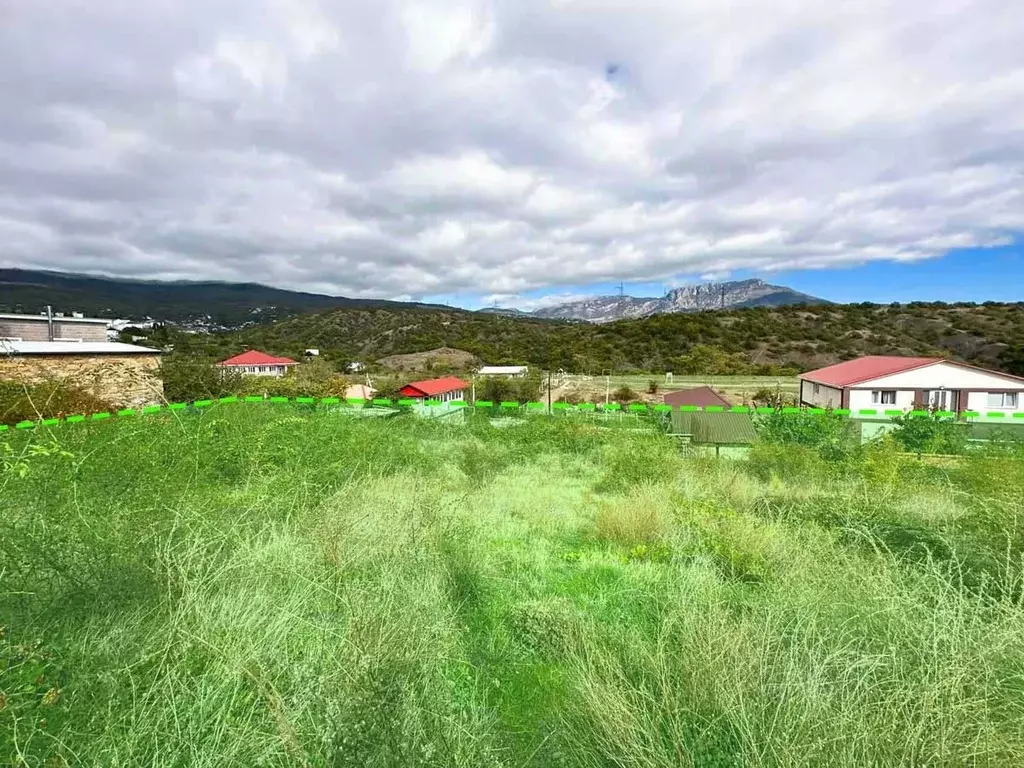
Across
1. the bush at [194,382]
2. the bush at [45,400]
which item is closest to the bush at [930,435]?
the bush at [45,400]

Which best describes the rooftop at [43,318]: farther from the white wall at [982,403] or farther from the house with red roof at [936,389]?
the white wall at [982,403]

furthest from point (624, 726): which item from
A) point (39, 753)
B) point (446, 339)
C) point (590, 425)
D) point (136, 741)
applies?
point (446, 339)

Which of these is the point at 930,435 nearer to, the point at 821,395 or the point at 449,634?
the point at 449,634

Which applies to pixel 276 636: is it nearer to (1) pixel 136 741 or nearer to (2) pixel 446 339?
(1) pixel 136 741

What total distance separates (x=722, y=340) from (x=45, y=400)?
1981 inches

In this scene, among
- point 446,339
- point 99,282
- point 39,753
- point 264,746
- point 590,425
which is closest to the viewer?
point 39,753

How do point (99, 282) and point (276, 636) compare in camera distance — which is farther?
point (99, 282)

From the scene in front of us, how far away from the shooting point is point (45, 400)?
25.0ft

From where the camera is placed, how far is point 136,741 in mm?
1859

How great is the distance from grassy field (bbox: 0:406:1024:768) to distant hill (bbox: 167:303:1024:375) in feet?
118

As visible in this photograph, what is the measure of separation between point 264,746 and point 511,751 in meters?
1.20

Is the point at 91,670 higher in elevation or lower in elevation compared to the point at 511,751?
higher

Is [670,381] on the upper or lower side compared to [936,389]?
lower

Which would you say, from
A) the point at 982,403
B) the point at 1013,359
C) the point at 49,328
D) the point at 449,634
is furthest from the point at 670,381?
the point at 1013,359
